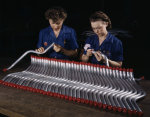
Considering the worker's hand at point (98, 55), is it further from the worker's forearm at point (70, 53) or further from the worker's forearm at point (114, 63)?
the worker's forearm at point (70, 53)

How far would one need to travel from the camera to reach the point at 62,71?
175cm

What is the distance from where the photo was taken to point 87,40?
241 cm

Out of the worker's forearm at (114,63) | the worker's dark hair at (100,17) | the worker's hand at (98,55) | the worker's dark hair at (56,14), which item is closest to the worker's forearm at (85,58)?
the worker's hand at (98,55)

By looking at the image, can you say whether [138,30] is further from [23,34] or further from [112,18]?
[23,34]

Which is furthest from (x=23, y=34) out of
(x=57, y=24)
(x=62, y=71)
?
(x=62, y=71)

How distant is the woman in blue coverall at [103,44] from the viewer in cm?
222

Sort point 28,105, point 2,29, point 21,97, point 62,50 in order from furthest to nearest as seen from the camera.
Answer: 1. point 2,29
2. point 62,50
3. point 21,97
4. point 28,105

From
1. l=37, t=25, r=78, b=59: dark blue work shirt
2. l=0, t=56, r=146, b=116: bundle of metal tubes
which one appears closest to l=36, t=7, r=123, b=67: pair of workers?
l=37, t=25, r=78, b=59: dark blue work shirt

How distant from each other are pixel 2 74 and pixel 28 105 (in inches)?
31.9

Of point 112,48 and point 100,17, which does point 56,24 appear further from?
point 112,48

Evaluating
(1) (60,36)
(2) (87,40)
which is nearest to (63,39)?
(1) (60,36)

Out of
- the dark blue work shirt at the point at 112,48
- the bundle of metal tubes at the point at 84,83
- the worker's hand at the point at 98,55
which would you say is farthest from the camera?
the dark blue work shirt at the point at 112,48

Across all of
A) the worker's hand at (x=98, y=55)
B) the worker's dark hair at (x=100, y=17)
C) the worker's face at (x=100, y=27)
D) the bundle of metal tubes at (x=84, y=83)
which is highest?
the worker's dark hair at (x=100, y=17)

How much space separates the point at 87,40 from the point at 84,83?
3.39 ft
